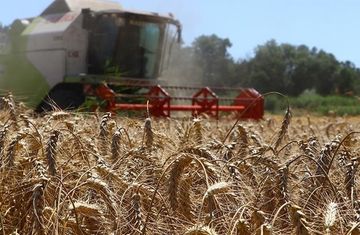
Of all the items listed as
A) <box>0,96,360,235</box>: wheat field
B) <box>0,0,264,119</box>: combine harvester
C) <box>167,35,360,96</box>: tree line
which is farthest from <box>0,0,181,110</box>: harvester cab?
<box>167,35,360,96</box>: tree line

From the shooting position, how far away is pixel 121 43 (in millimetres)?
15586

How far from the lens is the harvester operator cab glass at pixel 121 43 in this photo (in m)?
15.5

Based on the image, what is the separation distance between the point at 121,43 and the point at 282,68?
52.7 m

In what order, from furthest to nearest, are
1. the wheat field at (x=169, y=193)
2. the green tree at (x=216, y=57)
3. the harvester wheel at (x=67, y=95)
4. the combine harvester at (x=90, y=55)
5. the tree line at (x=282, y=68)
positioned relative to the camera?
1. the tree line at (x=282, y=68)
2. the green tree at (x=216, y=57)
3. the combine harvester at (x=90, y=55)
4. the harvester wheel at (x=67, y=95)
5. the wheat field at (x=169, y=193)

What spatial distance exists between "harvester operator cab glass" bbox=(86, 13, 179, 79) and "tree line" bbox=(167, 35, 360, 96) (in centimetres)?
4124

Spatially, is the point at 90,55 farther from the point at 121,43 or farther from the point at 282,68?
the point at 282,68

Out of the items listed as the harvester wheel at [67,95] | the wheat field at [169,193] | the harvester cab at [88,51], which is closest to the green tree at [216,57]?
the harvester cab at [88,51]

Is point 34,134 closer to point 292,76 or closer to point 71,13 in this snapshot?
point 71,13

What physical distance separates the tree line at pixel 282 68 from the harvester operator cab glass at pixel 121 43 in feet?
135

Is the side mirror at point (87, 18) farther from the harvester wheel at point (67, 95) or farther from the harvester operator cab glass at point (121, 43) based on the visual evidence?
the harvester wheel at point (67, 95)

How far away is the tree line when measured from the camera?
202 ft

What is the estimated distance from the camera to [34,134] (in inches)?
Answer: 106

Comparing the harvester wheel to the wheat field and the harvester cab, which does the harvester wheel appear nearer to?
the harvester cab

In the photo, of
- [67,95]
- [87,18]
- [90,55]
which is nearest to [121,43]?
[90,55]
